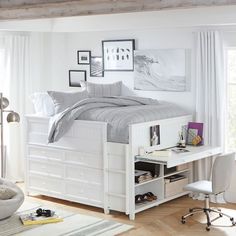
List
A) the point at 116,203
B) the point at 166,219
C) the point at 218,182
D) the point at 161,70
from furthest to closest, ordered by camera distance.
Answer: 1. the point at 161,70
2. the point at 116,203
3. the point at 166,219
4. the point at 218,182

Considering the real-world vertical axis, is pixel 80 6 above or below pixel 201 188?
above

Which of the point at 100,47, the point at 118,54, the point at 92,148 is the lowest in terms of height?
the point at 92,148

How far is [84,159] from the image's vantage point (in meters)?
6.36

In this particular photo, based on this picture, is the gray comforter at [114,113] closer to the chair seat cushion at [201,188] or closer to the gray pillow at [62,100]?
the gray pillow at [62,100]

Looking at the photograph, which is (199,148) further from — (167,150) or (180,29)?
(180,29)

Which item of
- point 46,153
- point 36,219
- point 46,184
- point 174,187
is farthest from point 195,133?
point 36,219

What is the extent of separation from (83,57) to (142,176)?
2372 mm

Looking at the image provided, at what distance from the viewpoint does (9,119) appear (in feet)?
22.0

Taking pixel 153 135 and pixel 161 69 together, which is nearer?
pixel 153 135

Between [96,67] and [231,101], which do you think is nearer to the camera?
[231,101]

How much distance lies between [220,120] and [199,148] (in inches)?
16.9

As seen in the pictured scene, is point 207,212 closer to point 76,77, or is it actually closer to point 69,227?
point 69,227

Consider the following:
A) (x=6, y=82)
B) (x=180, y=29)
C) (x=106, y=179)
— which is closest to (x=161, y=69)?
(x=180, y=29)

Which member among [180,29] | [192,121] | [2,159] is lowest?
[2,159]
